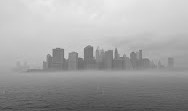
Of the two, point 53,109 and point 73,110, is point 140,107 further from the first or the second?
point 53,109

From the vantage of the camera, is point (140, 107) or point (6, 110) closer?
point (6, 110)

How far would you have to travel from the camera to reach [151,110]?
78875 mm

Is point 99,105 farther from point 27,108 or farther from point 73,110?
point 27,108

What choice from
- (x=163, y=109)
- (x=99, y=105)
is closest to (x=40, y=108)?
(x=99, y=105)

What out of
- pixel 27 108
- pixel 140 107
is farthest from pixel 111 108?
pixel 27 108

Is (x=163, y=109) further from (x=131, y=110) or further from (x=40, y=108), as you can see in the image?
(x=40, y=108)

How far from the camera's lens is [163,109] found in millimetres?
80625

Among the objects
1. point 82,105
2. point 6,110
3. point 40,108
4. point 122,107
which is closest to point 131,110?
point 122,107

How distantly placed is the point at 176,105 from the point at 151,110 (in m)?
16.0

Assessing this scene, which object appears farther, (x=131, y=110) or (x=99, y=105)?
(x=99, y=105)

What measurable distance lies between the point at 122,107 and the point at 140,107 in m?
7.53

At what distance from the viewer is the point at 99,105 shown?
88125 mm

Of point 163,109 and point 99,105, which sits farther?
point 99,105

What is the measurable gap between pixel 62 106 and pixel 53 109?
20.1 feet
